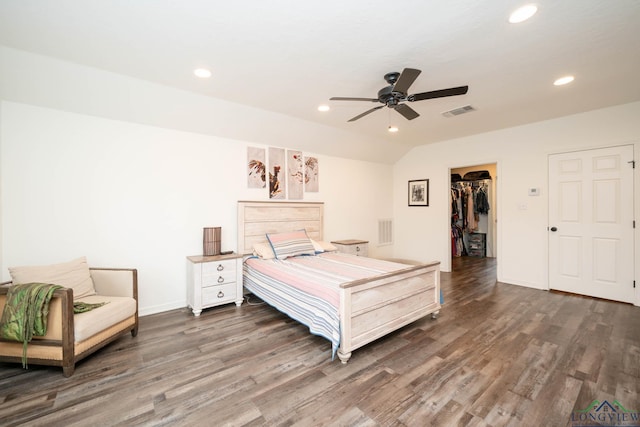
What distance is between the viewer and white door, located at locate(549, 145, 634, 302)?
3.76 m

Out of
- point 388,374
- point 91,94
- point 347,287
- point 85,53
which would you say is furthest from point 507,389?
point 91,94

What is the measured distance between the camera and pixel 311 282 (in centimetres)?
274

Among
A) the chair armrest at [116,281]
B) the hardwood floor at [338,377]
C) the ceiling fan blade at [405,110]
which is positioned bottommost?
the hardwood floor at [338,377]

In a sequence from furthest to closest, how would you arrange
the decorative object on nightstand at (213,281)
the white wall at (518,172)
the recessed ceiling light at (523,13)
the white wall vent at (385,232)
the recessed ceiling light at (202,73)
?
the white wall vent at (385,232), the white wall at (518,172), the decorative object on nightstand at (213,281), the recessed ceiling light at (202,73), the recessed ceiling light at (523,13)

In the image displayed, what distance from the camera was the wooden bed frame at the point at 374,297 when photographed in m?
2.33

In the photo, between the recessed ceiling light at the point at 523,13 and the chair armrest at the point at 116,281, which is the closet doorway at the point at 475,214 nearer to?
the recessed ceiling light at the point at 523,13

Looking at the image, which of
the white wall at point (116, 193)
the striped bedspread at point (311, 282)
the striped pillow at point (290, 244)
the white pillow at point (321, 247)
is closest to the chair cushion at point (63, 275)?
the white wall at point (116, 193)

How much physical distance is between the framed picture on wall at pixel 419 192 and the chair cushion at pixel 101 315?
5390 mm

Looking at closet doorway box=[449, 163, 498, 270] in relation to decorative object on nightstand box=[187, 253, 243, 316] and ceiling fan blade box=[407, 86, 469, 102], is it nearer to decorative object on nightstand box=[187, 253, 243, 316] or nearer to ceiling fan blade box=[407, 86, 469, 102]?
ceiling fan blade box=[407, 86, 469, 102]

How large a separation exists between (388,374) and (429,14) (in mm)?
2716

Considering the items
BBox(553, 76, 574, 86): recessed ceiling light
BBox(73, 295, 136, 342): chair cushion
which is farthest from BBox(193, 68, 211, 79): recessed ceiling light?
BBox(553, 76, 574, 86): recessed ceiling light

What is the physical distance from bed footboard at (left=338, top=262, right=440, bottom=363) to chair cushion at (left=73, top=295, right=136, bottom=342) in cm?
207

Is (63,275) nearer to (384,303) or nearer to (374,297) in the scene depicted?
(374,297)

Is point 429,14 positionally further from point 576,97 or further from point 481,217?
point 481,217
